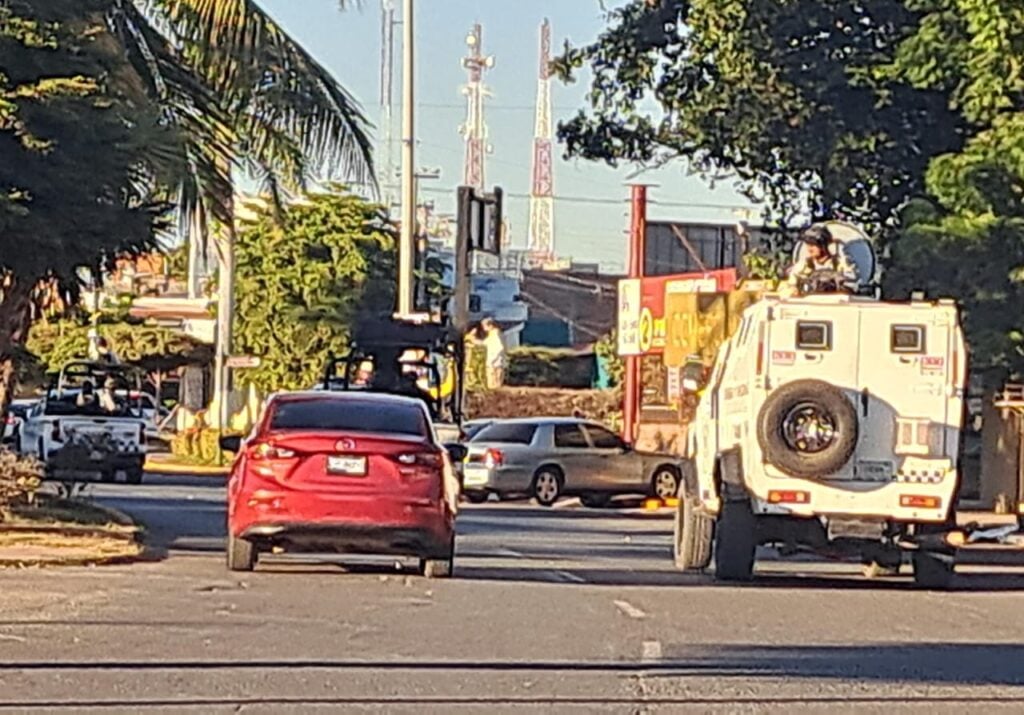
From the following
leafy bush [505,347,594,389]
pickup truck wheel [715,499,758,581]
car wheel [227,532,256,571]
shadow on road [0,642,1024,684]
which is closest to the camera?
shadow on road [0,642,1024,684]

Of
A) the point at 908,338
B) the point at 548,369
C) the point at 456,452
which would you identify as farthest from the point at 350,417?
the point at 548,369

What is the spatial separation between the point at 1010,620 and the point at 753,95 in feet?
54.4

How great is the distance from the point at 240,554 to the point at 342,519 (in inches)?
46.4

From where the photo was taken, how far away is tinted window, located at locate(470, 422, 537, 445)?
119 feet

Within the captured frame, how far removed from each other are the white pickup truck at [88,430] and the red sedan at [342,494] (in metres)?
15.4

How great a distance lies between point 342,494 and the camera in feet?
58.5

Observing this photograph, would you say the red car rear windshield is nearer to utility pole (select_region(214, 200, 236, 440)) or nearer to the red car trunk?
the red car trunk

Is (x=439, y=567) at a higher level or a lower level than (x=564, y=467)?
higher

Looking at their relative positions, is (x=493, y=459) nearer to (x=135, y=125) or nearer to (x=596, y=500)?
(x=596, y=500)

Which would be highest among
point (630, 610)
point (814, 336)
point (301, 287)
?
point (301, 287)

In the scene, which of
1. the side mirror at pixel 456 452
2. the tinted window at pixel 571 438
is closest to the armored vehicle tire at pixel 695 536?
the side mirror at pixel 456 452

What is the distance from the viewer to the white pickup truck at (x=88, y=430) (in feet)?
111

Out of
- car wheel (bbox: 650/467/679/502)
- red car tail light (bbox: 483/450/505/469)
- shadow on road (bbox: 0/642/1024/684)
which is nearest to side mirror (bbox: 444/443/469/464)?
shadow on road (bbox: 0/642/1024/684)

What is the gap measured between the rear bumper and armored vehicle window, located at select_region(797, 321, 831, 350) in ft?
11.1
